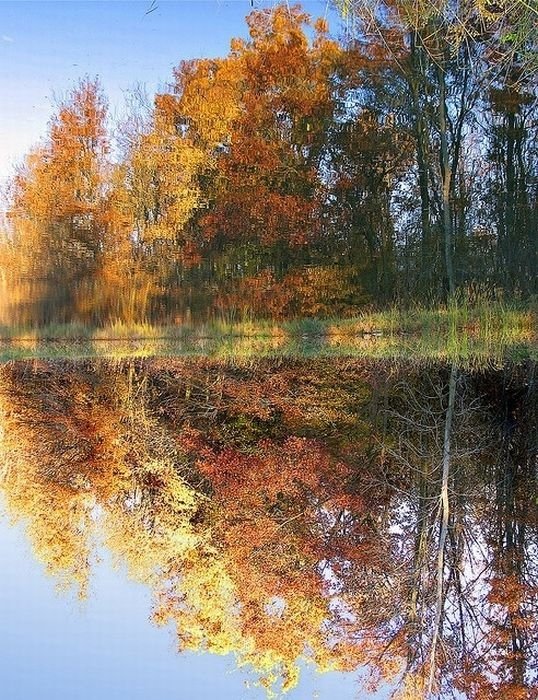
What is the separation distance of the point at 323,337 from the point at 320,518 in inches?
162

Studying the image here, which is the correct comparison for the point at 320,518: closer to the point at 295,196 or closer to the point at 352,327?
the point at 352,327

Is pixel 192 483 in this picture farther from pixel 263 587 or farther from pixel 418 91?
pixel 418 91

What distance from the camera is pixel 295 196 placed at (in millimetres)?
11539

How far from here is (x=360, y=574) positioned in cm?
418

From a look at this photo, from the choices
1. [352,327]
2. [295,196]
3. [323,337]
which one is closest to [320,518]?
[323,337]

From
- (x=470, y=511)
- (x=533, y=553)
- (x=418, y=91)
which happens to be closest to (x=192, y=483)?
(x=470, y=511)

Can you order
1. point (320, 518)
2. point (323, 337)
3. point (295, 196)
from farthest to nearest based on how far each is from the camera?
point (295, 196)
point (323, 337)
point (320, 518)

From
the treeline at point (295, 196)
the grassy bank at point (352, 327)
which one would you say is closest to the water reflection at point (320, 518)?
the grassy bank at point (352, 327)

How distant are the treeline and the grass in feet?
3.66

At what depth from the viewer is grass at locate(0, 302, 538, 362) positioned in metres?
7.08

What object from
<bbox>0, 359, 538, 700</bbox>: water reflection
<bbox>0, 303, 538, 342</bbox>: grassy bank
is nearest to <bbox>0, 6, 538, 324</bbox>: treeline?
<bbox>0, 303, 538, 342</bbox>: grassy bank

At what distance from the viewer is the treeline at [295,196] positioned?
414 inches

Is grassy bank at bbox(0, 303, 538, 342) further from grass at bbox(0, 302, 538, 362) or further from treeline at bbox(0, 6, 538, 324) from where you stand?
treeline at bbox(0, 6, 538, 324)

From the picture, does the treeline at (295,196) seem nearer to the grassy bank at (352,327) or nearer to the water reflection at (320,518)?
the grassy bank at (352,327)
